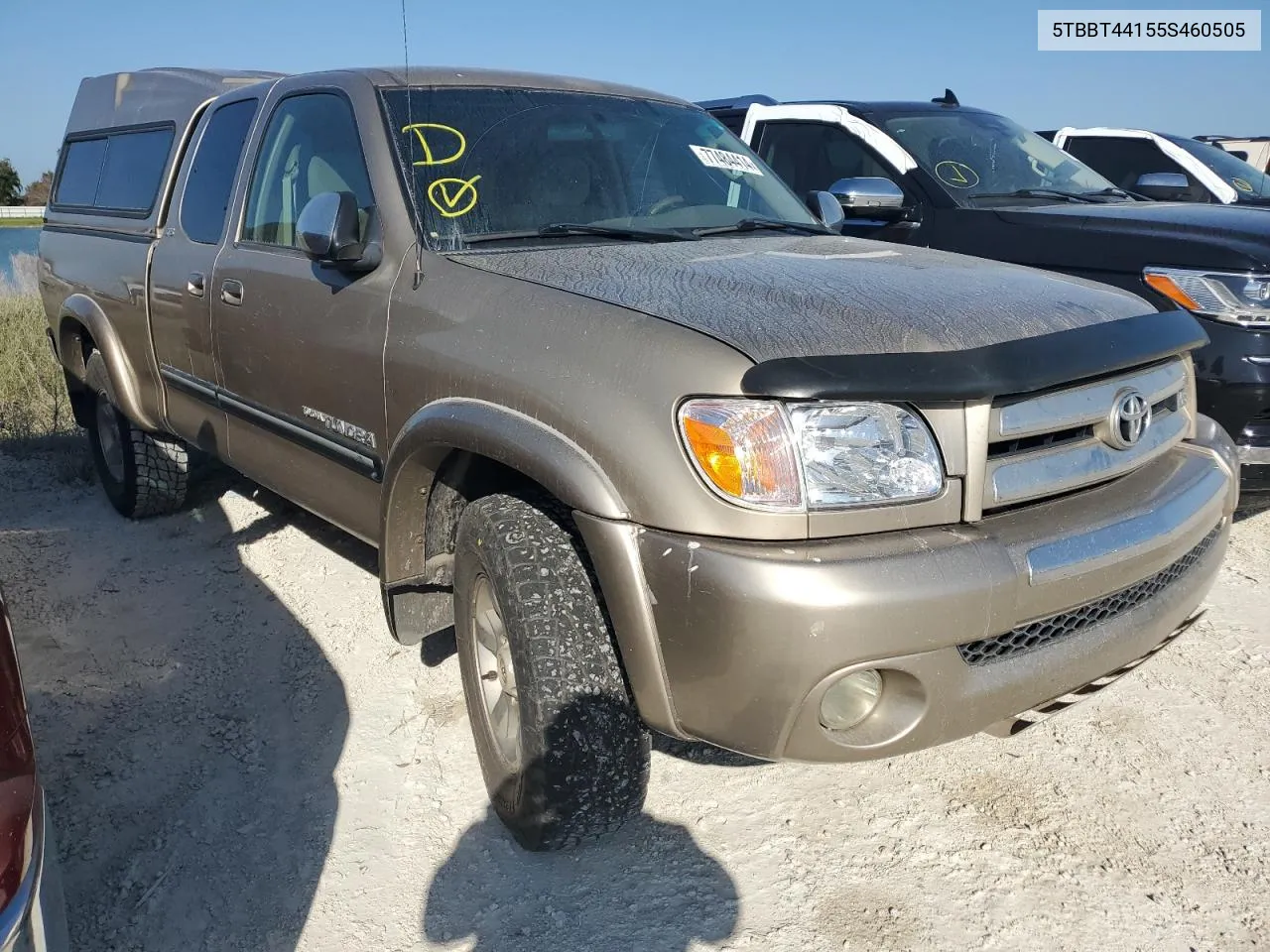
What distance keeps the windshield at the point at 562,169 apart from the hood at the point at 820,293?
18cm

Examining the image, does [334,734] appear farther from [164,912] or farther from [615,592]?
[615,592]

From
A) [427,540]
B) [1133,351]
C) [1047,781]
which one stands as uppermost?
[1133,351]

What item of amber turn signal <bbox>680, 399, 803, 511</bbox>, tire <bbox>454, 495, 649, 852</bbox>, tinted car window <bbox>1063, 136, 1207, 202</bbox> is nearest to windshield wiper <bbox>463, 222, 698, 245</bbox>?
tire <bbox>454, 495, 649, 852</bbox>

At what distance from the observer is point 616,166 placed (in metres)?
3.26

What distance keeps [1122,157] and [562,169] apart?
21.4 ft

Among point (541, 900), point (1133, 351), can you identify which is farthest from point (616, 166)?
point (541, 900)

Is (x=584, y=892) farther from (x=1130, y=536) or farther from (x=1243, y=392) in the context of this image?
(x=1243, y=392)

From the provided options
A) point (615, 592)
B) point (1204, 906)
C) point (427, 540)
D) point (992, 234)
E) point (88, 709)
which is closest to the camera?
point (615, 592)

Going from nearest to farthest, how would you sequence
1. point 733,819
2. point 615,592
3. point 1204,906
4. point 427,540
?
point 615,592, point 1204,906, point 733,819, point 427,540

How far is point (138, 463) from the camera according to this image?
15.7ft

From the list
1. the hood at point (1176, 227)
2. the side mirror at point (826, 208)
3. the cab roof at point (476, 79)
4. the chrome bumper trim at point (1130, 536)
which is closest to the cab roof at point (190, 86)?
the cab roof at point (476, 79)

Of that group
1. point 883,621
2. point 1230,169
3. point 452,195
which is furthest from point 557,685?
point 1230,169

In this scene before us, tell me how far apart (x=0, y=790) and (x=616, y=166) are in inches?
95.3

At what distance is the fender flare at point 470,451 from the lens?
2084 mm
